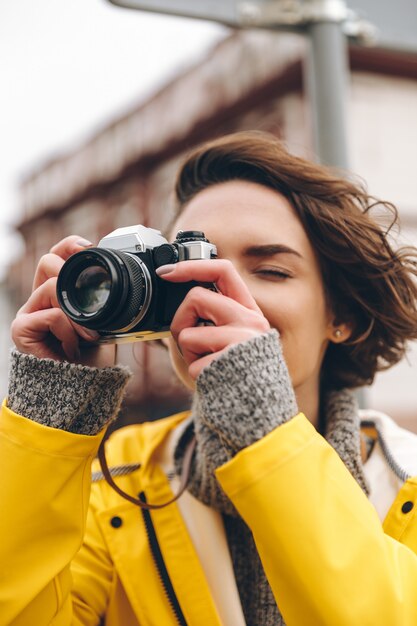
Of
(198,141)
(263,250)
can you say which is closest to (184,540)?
(263,250)

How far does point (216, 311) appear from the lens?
0.91 metres

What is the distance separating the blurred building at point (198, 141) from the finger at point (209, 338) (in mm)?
361

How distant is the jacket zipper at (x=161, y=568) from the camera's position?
3.52ft

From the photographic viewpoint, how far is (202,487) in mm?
1177

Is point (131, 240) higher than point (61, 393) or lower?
higher

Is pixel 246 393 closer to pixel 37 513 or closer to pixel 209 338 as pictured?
pixel 209 338

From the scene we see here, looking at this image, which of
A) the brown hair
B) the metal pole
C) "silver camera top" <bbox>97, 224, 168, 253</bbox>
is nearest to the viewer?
"silver camera top" <bbox>97, 224, 168, 253</bbox>

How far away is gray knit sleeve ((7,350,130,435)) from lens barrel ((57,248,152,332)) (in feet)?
0.28

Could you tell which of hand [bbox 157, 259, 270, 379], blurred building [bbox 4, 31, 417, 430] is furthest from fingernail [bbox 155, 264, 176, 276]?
blurred building [bbox 4, 31, 417, 430]

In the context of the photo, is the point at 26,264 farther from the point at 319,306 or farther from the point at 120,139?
the point at 319,306

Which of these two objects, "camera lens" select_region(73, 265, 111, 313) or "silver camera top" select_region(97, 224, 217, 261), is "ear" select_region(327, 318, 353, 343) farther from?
"camera lens" select_region(73, 265, 111, 313)

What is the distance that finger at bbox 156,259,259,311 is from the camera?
93cm

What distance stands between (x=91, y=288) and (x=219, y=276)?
0.59ft

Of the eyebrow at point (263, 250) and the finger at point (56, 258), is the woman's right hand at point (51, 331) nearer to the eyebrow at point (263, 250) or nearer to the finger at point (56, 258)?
the finger at point (56, 258)
